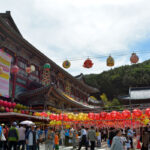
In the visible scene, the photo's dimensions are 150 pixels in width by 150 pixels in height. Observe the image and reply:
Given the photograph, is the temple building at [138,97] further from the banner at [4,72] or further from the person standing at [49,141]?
the person standing at [49,141]

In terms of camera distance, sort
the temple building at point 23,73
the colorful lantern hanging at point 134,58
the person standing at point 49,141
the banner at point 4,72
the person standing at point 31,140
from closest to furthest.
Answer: the person standing at point 31,140 < the person standing at point 49,141 < the colorful lantern hanging at point 134,58 < the banner at point 4,72 < the temple building at point 23,73

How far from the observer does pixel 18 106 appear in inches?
681

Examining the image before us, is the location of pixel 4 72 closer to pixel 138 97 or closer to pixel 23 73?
pixel 23 73

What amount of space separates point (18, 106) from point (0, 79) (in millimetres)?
2608

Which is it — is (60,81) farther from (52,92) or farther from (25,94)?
(25,94)

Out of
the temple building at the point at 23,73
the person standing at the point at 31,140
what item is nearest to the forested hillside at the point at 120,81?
the temple building at the point at 23,73

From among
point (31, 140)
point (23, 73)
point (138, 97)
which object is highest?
point (23, 73)

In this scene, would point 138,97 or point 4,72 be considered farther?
point 138,97

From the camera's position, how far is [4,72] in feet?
57.3

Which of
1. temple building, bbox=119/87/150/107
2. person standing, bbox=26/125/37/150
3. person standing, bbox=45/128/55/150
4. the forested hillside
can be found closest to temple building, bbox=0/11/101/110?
person standing, bbox=45/128/55/150

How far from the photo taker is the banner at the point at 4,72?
56.1 feet

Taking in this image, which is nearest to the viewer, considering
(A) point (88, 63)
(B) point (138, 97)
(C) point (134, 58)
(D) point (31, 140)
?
(D) point (31, 140)

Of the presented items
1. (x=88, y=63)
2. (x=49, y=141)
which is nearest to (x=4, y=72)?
(x=88, y=63)

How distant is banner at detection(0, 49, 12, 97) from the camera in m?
17.1
